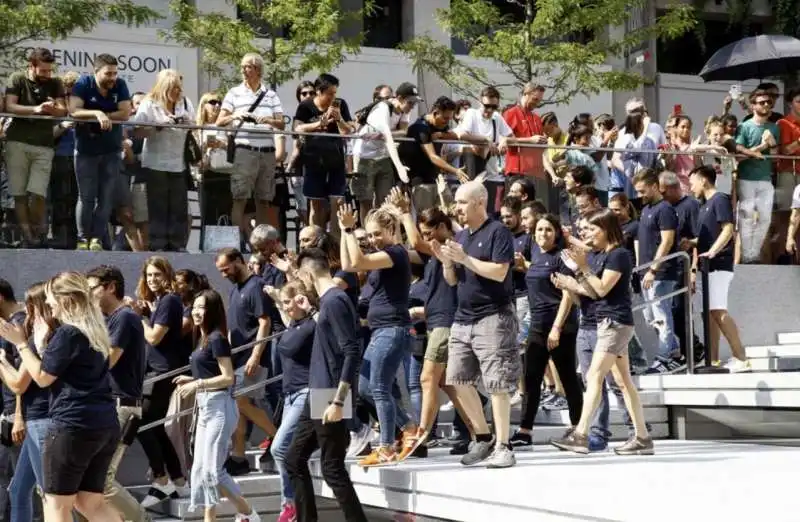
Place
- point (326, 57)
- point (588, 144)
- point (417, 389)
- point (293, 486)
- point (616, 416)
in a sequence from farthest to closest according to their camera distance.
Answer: point (326, 57) < point (588, 144) < point (616, 416) < point (417, 389) < point (293, 486)

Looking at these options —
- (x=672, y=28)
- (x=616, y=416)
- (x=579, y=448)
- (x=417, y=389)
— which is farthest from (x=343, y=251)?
(x=672, y=28)

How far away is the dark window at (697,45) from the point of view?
30469 millimetres

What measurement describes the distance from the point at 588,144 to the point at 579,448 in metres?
6.05

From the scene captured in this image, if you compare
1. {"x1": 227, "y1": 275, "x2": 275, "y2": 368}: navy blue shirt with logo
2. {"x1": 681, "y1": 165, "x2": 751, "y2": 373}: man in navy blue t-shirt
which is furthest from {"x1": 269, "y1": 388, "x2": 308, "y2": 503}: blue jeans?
{"x1": 681, "y1": 165, "x2": 751, "y2": 373}: man in navy blue t-shirt

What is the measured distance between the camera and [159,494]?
36.0 ft

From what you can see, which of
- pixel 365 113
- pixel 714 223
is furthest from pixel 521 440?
pixel 365 113

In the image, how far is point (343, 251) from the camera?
404 inches

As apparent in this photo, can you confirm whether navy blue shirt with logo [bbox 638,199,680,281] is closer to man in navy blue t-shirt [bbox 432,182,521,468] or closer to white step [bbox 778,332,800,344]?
white step [bbox 778,332,800,344]

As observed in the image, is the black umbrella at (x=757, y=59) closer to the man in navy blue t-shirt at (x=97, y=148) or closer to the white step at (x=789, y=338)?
the white step at (x=789, y=338)

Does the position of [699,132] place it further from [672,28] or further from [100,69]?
[100,69]

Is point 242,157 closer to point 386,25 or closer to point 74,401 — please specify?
point 74,401

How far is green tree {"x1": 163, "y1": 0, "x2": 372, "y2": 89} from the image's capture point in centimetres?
2194

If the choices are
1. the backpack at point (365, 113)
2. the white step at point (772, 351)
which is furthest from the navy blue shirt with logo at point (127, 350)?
the white step at point (772, 351)

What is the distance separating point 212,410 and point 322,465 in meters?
1.31
